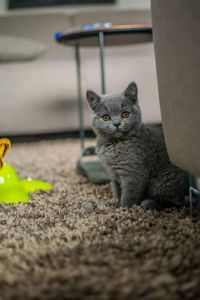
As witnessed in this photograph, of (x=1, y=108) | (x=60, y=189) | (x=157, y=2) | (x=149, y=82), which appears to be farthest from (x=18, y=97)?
(x=157, y=2)

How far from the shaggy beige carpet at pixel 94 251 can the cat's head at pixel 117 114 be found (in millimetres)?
229

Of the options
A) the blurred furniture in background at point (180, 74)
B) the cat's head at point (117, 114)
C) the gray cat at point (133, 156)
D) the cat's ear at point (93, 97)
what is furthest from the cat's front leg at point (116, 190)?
the blurred furniture in background at point (180, 74)

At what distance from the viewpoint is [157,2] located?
1.11m

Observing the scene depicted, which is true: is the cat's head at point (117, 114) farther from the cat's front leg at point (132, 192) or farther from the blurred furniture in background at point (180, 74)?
the blurred furniture in background at point (180, 74)

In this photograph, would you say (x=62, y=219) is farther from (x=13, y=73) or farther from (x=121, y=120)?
(x=13, y=73)

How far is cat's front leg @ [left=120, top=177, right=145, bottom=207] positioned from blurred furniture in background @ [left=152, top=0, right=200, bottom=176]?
0.25m

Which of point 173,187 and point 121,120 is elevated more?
point 121,120

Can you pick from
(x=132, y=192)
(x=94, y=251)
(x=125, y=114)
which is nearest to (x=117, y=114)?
(x=125, y=114)

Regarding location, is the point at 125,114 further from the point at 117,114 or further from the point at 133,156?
the point at 133,156

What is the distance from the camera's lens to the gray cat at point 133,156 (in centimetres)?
139

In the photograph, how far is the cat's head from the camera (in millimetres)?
1458

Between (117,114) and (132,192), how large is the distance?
247mm

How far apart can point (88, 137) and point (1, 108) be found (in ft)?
2.23

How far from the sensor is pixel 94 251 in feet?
3.27
